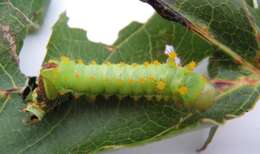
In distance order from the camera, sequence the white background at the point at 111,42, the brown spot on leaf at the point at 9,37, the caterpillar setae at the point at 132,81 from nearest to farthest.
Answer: the caterpillar setae at the point at 132,81 → the brown spot on leaf at the point at 9,37 → the white background at the point at 111,42

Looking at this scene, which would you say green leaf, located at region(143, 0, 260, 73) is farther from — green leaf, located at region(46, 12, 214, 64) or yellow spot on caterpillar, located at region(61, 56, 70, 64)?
yellow spot on caterpillar, located at region(61, 56, 70, 64)

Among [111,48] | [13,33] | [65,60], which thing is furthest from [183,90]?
[13,33]

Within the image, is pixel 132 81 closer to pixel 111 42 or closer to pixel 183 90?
pixel 183 90

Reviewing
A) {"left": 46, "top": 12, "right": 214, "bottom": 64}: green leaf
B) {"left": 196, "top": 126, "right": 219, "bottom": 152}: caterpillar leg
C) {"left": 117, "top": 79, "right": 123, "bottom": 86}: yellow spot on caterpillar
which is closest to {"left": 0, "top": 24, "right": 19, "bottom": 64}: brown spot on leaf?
{"left": 46, "top": 12, "right": 214, "bottom": 64}: green leaf

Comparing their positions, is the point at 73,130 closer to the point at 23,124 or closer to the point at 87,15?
the point at 23,124

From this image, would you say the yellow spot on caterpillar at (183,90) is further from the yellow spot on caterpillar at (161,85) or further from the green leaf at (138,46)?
the green leaf at (138,46)

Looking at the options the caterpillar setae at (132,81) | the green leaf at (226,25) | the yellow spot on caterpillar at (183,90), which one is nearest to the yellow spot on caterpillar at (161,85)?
the caterpillar setae at (132,81)
